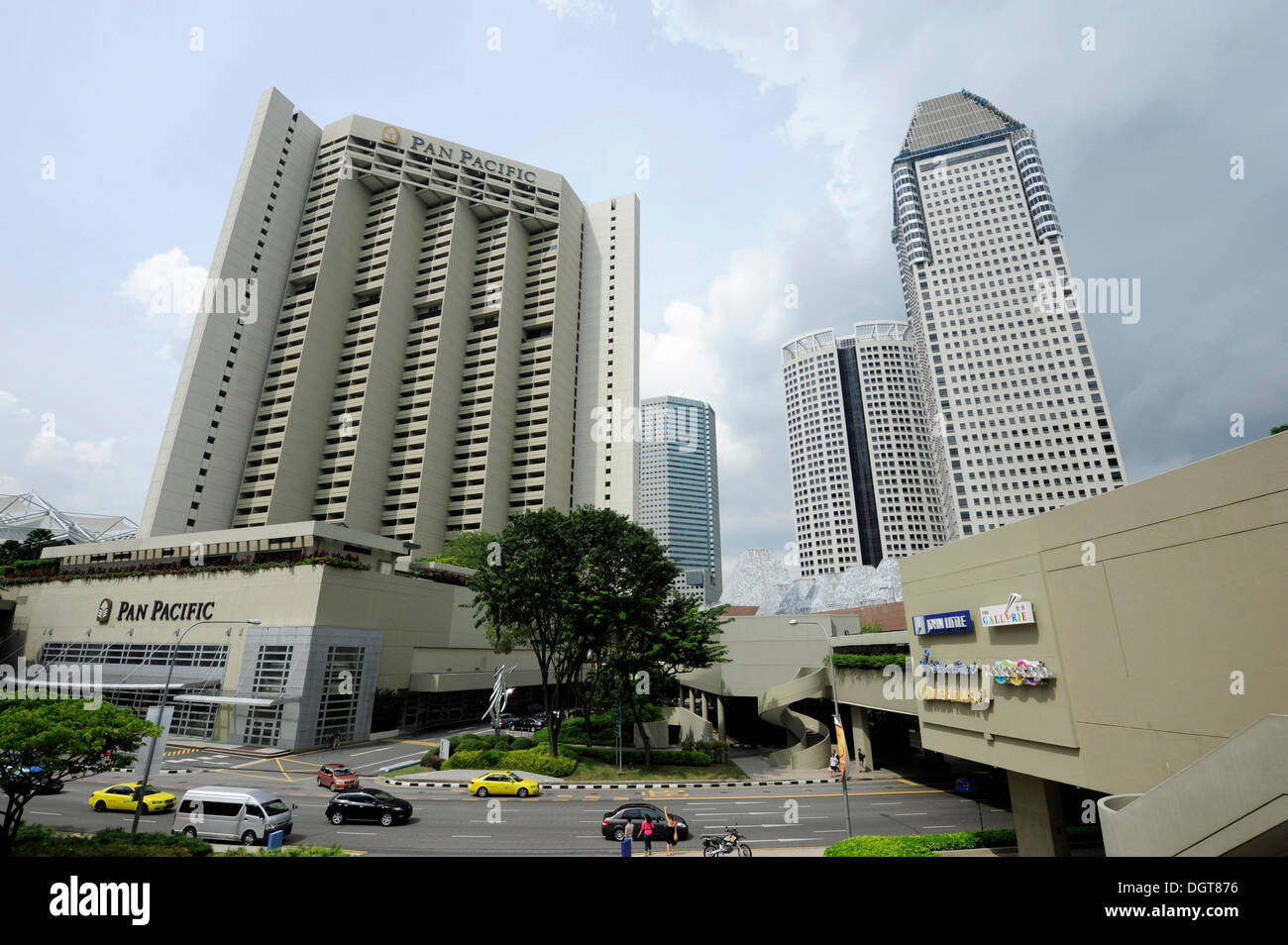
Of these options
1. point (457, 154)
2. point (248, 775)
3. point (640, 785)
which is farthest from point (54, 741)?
point (457, 154)

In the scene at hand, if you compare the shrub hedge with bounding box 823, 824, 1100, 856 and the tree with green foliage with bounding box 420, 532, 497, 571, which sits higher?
the tree with green foliage with bounding box 420, 532, 497, 571

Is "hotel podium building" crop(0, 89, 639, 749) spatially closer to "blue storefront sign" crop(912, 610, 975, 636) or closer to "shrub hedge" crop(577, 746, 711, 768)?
"shrub hedge" crop(577, 746, 711, 768)

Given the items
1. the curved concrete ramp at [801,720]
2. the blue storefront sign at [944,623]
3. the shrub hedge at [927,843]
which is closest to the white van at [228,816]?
the shrub hedge at [927,843]

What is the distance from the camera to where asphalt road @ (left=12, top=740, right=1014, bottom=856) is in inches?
994

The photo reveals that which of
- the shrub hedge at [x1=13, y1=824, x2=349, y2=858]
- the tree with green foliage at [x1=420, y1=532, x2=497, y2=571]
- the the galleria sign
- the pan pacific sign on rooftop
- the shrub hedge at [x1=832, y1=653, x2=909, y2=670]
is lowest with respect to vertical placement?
the shrub hedge at [x1=13, y1=824, x2=349, y2=858]

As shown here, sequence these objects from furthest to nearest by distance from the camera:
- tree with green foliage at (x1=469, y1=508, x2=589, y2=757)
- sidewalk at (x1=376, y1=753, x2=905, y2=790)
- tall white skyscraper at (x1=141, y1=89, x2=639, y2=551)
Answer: tall white skyscraper at (x1=141, y1=89, x2=639, y2=551) < tree with green foliage at (x1=469, y1=508, x2=589, y2=757) < sidewalk at (x1=376, y1=753, x2=905, y2=790)

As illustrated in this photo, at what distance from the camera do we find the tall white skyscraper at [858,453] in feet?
550

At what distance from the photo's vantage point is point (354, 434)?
296 feet

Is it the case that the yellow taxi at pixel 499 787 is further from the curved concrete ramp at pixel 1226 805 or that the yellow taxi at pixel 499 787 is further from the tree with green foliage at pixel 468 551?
the tree with green foliage at pixel 468 551

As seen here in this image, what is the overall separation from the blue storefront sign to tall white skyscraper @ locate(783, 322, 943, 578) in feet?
474

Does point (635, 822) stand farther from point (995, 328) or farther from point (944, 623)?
point (995, 328)

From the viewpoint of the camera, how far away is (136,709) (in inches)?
1966

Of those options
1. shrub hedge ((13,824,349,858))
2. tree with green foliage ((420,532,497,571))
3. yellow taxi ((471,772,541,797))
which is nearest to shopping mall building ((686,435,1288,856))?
yellow taxi ((471,772,541,797))
